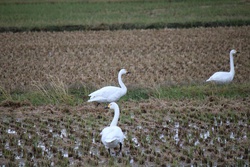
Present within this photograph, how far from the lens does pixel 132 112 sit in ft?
33.6

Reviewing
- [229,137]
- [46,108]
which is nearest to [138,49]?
[46,108]

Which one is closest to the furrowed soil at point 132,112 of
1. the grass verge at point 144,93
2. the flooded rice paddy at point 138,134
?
the flooded rice paddy at point 138,134

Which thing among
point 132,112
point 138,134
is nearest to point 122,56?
point 132,112

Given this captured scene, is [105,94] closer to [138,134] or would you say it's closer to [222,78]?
[138,134]

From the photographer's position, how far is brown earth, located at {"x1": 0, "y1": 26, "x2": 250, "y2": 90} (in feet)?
44.0

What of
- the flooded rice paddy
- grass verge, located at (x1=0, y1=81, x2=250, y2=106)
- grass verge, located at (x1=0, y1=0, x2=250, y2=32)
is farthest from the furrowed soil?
grass verge, located at (x1=0, y1=0, x2=250, y2=32)

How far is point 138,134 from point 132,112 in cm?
179

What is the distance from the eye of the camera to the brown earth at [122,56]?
13406mm

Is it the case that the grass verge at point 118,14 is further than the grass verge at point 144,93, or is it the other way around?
the grass verge at point 118,14

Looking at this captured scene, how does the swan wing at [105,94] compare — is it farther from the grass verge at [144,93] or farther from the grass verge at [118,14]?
the grass verge at [118,14]

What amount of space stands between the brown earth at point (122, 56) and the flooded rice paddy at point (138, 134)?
1.94 meters

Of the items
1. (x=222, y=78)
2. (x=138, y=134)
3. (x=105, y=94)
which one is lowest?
(x=138, y=134)

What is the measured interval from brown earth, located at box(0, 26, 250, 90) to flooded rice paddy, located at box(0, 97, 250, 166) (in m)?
1.94

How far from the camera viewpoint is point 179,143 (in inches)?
312
